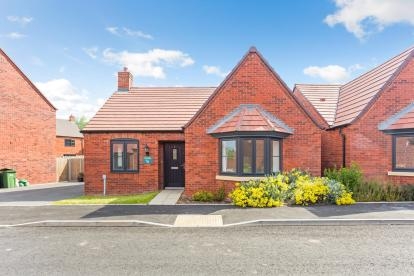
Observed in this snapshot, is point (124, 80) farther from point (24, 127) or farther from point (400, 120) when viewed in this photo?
point (400, 120)

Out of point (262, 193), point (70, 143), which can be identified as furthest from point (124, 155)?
point (70, 143)

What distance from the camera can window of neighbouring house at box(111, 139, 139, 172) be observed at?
13.6 meters

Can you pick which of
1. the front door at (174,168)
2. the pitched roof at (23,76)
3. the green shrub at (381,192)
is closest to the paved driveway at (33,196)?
the front door at (174,168)

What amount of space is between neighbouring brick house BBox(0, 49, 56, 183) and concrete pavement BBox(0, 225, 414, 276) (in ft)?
43.4

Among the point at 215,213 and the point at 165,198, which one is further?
the point at 165,198

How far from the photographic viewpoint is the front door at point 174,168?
14.3 m

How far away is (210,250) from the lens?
5863 millimetres

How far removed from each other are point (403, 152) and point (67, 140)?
112 feet

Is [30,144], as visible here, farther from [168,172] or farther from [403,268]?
[403,268]

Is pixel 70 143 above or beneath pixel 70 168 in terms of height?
above

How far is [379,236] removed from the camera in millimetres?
6609

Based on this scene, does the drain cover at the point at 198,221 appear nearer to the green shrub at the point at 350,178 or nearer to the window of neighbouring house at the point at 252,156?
the window of neighbouring house at the point at 252,156

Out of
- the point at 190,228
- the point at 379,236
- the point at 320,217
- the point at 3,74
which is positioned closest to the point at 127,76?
the point at 3,74

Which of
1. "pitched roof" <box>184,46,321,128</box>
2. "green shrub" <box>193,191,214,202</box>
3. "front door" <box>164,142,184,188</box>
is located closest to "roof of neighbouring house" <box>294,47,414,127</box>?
"pitched roof" <box>184,46,321,128</box>
